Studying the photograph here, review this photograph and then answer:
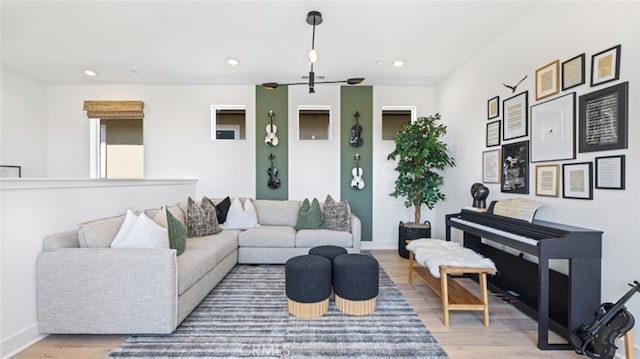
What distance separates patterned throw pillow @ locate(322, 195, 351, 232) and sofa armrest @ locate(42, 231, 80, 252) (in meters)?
2.59

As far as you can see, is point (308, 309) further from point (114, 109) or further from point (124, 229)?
point (114, 109)

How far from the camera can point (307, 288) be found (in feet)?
7.07

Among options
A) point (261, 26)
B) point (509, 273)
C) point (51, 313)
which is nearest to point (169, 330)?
point (51, 313)

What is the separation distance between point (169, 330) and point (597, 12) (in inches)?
151

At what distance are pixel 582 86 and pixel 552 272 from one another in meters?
1.48

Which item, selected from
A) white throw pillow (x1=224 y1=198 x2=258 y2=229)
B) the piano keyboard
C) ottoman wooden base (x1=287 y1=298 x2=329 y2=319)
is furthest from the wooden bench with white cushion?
white throw pillow (x1=224 y1=198 x2=258 y2=229)

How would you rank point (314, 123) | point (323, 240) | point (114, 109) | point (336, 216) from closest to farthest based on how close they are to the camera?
point (323, 240), point (336, 216), point (114, 109), point (314, 123)

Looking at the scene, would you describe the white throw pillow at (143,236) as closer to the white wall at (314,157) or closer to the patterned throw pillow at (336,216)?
the patterned throw pillow at (336,216)

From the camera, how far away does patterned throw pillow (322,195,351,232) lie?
3.57 meters

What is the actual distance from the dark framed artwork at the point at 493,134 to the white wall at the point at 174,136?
341 centimetres

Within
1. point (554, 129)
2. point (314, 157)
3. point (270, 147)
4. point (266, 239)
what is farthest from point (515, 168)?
point (270, 147)

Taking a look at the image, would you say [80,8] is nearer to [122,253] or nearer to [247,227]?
[122,253]

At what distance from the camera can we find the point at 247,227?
3.72m

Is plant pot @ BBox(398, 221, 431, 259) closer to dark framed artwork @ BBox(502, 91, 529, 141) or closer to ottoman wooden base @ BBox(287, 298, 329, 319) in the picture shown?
dark framed artwork @ BBox(502, 91, 529, 141)
